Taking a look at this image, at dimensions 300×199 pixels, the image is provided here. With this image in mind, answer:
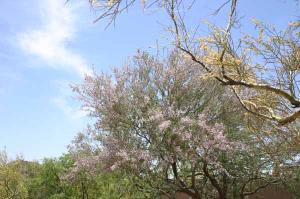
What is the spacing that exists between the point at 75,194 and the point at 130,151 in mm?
11553

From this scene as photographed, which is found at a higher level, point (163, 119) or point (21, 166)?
point (21, 166)

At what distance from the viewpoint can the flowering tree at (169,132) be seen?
19.5 metres

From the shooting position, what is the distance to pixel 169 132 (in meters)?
19.6

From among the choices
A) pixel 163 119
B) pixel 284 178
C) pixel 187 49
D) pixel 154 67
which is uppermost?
pixel 154 67

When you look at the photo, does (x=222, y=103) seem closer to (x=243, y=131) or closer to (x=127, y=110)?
(x=243, y=131)

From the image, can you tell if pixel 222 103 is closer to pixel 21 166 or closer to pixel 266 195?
pixel 266 195

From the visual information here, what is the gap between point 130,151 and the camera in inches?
769

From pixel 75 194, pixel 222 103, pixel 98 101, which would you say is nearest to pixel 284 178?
pixel 222 103

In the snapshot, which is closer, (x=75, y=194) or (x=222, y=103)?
(x=222, y=103)

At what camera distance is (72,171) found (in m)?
23.0

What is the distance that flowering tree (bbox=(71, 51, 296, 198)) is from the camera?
19.5 meters

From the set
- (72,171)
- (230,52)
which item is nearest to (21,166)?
(72,171)

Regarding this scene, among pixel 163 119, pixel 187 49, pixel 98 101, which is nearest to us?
pixel 187 49

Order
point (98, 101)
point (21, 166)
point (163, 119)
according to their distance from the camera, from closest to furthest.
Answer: point (163, 119) → point (98, 101) → point (21, 166)
